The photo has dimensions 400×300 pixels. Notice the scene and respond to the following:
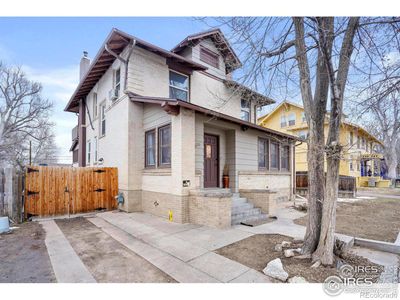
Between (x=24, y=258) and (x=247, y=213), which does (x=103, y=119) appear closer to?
(x=24, y=258)

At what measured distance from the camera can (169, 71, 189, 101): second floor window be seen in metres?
10.2

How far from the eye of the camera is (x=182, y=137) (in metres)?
6.94

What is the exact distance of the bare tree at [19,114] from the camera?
26375 millimetres

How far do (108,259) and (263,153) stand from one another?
899 centimetres

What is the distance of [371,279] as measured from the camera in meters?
3.42

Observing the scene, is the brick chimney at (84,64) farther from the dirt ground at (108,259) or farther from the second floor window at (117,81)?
the dirt ground at (108,259)

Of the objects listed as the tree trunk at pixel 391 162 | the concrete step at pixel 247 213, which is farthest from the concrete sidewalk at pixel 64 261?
the tree trunk at pixel 391 162

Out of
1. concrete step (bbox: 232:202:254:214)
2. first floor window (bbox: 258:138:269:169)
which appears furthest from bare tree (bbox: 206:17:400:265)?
first floor window (bbox: 258:138:269:169)

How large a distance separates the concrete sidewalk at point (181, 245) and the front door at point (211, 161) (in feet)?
9.00

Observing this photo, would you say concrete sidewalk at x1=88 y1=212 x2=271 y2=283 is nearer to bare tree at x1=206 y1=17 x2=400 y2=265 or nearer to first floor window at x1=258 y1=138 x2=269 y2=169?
bare tree at x1=206 y1=17 x2=400 y2=265

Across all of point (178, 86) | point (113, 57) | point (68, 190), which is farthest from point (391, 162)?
point (68, 190)

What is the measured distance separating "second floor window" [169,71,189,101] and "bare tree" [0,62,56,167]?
2525 centimetres
